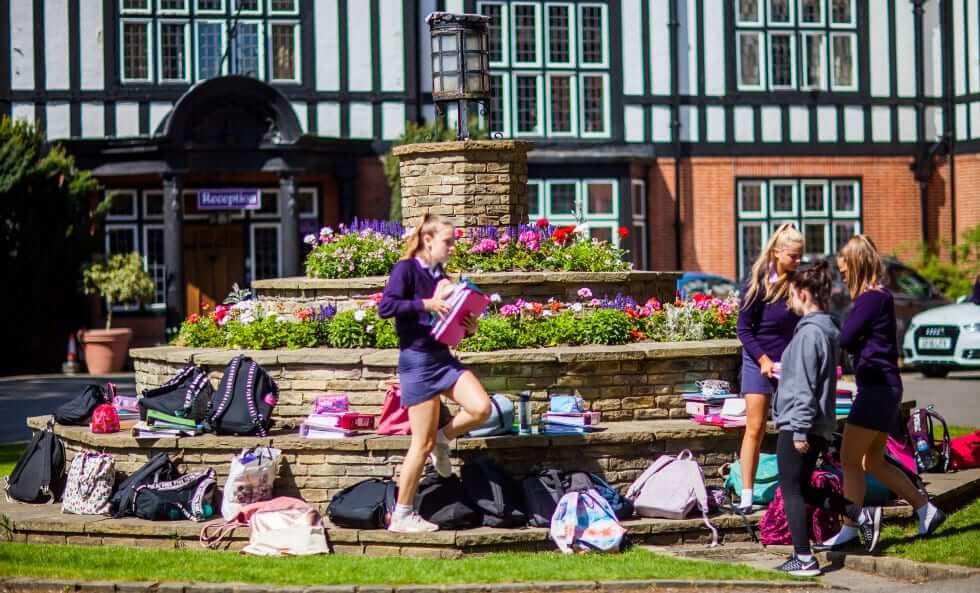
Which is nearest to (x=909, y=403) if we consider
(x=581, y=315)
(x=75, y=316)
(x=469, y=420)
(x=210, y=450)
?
(x=581, y=315)

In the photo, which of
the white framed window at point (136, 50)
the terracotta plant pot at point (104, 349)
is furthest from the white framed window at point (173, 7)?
the terracotta plant pot at point (104, 349)

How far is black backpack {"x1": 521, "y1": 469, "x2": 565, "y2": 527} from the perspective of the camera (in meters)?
9.51

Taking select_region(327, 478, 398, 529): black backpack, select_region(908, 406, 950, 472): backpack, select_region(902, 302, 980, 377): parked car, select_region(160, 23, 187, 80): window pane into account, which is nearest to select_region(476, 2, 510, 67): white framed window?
select_region(160, 23, 187, 80): window pane

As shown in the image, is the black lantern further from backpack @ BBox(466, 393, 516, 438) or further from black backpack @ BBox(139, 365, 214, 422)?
backpack @ BBox(466, 393, 516, 438)

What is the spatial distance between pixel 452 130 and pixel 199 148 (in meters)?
5.03

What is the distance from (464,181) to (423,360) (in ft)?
17.7

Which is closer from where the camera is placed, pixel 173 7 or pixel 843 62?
pixel 173 7

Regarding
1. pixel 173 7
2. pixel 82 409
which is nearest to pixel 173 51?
pixel 173 7

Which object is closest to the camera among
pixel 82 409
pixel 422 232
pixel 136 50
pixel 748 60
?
pixel 422 232

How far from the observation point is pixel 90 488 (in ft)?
33.6

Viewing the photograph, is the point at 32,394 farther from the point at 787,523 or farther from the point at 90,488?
the point at 787,523

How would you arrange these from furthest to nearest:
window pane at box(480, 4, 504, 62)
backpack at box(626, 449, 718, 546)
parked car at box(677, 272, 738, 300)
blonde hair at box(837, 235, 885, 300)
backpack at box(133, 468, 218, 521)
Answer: window pane at box(480, 4, 504, 62), parked car at box(677, 272, 738, 300), backpack at box(133, 468, 218, 521), backpack at box(626, 449, 718, 546), blonde hair at box(837, 235, 885, 300)

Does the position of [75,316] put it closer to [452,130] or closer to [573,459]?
[452,130]

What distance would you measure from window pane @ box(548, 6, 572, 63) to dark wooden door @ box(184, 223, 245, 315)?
7436mm
